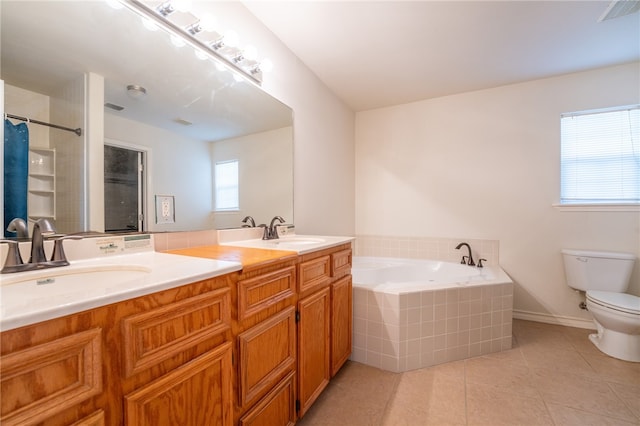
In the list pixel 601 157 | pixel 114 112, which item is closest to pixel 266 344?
pixel 114 112

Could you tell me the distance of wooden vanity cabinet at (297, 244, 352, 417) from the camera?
133 cm

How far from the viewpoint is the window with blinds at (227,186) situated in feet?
5.29

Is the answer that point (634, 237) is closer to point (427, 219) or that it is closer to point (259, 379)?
point (427, 219)

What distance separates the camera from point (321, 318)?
4.89 ft

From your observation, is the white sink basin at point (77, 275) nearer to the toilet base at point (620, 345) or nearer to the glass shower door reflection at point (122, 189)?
the glass shower door reflection at point (122, 189)

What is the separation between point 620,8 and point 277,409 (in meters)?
3.03

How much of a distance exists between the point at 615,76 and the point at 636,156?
0.74 meters

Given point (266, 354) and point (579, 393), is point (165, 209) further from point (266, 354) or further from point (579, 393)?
point (579, 393)

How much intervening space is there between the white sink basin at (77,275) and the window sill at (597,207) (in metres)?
3.34

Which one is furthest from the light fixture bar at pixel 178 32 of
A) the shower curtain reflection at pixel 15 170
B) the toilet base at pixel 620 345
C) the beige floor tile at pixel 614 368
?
the toilet base at pixel 620 345

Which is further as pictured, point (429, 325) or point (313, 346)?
point (429, 325)

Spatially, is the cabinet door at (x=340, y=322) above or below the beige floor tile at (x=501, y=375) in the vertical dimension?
above

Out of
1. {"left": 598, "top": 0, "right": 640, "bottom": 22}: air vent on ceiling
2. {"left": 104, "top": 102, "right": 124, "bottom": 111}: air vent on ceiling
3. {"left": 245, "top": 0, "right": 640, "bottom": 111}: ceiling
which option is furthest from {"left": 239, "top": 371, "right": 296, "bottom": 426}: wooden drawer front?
{"left": 598, "top": 0, "right": 640, "bottom": 22}: air vent on ceiling

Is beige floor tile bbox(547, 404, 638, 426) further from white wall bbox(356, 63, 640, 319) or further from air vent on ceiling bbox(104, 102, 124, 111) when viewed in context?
air vent on ceiling bbox(104, 102, 124, 111)
